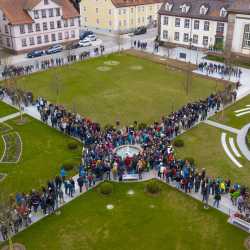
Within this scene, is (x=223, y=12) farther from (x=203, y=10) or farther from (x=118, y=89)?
(x=118, y=89)

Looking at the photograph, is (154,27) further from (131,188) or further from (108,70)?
(131,188)

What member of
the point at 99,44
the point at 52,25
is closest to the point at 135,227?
the point at 52,25

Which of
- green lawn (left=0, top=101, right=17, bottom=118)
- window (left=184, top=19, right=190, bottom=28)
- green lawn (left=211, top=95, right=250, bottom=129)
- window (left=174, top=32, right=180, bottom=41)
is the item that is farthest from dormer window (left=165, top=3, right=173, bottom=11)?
green lawn (left=0, top=101, right=17, bottom=118)

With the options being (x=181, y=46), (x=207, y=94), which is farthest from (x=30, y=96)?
(x=181, y=46)

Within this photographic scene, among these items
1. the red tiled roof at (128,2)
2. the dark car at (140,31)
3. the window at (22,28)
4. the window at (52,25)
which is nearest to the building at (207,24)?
the dark car at (140,31)

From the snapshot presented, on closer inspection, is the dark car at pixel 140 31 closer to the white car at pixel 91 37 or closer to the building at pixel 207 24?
the building at pixel 207 24
